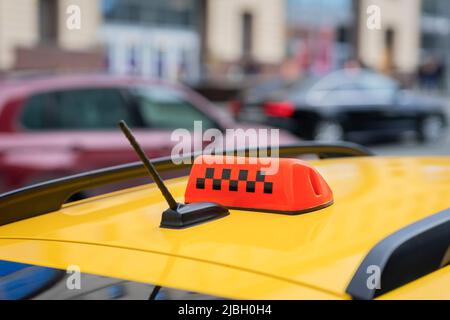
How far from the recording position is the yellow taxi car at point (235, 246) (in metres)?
1.28

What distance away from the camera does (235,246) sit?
1414 millimetres

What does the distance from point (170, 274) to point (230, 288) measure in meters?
0.12

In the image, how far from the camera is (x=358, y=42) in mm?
37188

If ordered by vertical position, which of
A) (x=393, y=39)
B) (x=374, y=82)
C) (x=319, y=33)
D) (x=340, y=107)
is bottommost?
(x=340, y=107)

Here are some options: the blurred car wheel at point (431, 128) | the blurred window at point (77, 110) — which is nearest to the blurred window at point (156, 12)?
the blurred car wheel at point (431, 128)

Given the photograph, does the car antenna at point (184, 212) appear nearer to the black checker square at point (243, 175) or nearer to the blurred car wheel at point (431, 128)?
the black checker square at point (243, 175)

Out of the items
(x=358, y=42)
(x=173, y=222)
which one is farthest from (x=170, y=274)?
(x=358, y=42)

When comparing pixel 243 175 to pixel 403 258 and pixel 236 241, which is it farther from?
pixel 403 258

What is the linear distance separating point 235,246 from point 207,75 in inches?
1122

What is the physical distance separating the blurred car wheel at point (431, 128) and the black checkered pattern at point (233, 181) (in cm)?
1427

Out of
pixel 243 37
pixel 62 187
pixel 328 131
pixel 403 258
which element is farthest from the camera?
pixel 243 37

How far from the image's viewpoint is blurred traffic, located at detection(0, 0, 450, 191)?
5.93m

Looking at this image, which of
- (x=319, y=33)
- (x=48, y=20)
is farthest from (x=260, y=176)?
(x=319, y=33)

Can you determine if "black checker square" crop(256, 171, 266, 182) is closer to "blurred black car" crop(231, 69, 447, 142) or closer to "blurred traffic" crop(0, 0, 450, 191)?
"blurred traffic" crop(0, 0, 450, 191)
